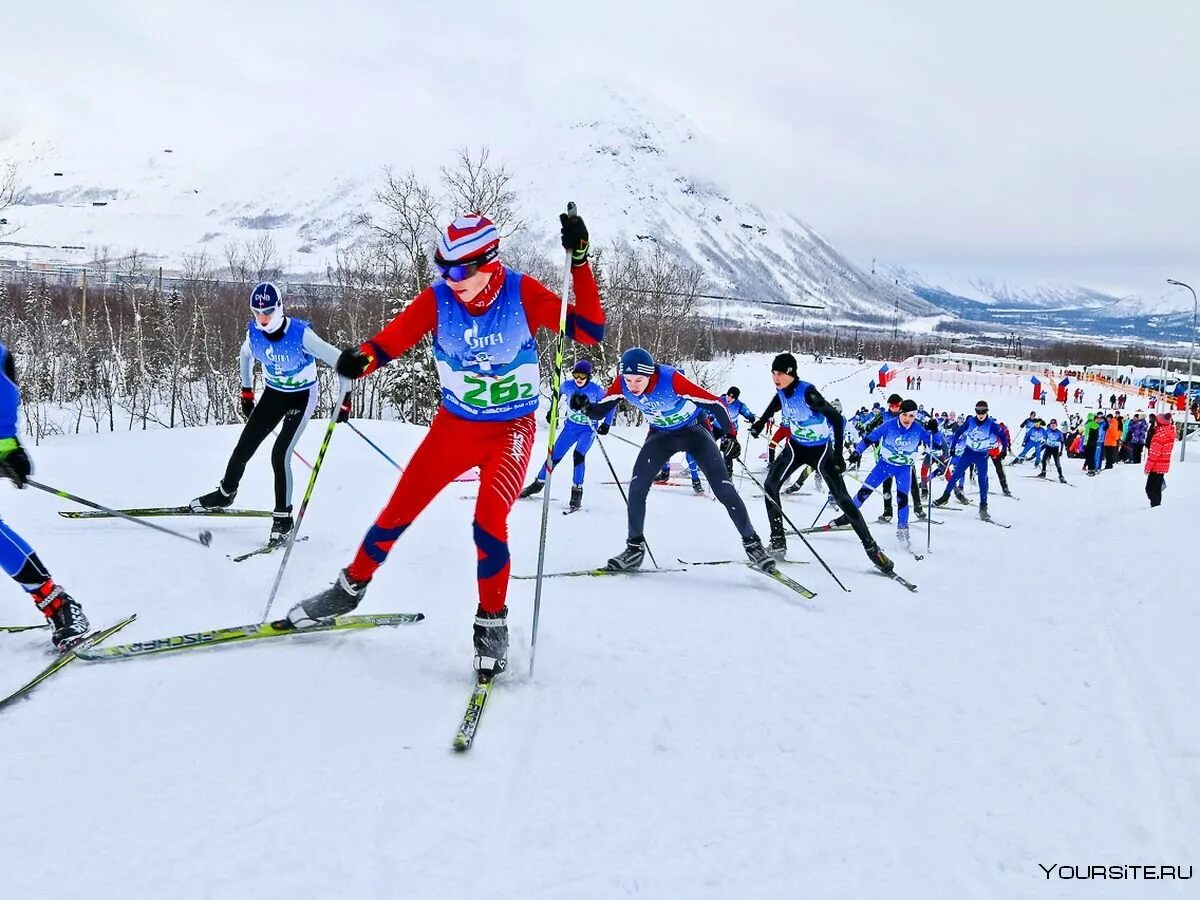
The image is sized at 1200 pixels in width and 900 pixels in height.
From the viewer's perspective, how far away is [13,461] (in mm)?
3947

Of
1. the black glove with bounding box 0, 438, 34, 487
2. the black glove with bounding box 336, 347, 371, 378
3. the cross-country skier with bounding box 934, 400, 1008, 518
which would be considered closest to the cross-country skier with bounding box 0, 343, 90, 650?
the black glove with bounding box 0, 438, 34, 487

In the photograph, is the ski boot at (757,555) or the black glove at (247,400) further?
the black glove at (247,400)

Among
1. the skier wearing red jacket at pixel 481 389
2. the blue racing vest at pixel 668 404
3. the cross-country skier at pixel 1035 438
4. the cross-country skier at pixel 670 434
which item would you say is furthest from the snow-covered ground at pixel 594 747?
the cross-country skier at pixel 1035 438

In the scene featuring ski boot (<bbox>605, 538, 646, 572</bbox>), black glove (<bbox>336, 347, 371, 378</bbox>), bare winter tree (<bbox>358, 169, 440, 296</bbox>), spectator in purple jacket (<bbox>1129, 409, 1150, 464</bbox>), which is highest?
bare winter tree (<bbox>358, 169, 440, 296</bbox>)

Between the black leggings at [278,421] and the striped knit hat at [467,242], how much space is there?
150 inches

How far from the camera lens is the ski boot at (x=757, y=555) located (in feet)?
21.8

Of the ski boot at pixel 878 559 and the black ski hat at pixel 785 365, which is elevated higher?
the black ski hat at pixel 785 365

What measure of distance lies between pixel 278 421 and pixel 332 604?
3.62 meters

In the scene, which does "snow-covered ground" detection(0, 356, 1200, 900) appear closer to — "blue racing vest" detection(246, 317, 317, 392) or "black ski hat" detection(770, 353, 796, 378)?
"blue racing vest" detection(246, 317, 317, 392)

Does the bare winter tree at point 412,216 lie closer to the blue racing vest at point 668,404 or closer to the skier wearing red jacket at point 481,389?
the blue racing vest at point 668,404

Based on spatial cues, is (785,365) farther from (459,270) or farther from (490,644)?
(490,644)

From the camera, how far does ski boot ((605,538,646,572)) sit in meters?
6.54

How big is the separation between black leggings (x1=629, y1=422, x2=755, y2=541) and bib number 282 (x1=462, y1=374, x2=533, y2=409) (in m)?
2.83

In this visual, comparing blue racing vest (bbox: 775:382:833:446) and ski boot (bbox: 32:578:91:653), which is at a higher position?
blue racing vest (bbox: 775:382:833:446)
